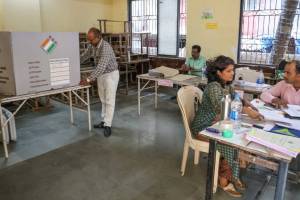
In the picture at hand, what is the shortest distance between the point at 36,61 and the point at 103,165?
1.35 meters

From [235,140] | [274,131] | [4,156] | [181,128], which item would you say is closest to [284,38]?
[181,128]

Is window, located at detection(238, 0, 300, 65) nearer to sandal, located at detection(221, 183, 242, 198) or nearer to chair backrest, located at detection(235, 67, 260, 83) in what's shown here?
chair backrest, located at detection(235, 67, 260, 83)

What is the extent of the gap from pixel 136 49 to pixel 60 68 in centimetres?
439

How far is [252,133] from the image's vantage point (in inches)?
64.5

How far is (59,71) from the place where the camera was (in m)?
3.13

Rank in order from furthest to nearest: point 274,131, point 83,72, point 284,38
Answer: point 83,72 → point 284,38 → point 274,131

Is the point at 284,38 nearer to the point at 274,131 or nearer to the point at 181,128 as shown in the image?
the point at 181,128

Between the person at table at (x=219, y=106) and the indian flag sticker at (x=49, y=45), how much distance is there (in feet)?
5.92

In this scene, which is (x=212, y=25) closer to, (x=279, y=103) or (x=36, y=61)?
(x=279, y=103)

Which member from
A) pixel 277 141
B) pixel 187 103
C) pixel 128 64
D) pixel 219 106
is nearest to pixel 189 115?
pixel 187 103

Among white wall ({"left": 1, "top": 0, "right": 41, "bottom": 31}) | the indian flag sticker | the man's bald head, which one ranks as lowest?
the indian flag sticker

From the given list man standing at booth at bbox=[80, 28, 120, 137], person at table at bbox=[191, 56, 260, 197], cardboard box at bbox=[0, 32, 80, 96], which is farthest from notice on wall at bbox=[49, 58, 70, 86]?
person at table at bbox=[191, 56, 260, 197]

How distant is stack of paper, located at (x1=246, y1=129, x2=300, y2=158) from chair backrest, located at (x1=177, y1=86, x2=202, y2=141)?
72cm

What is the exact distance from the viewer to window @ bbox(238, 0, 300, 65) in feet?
14.9
